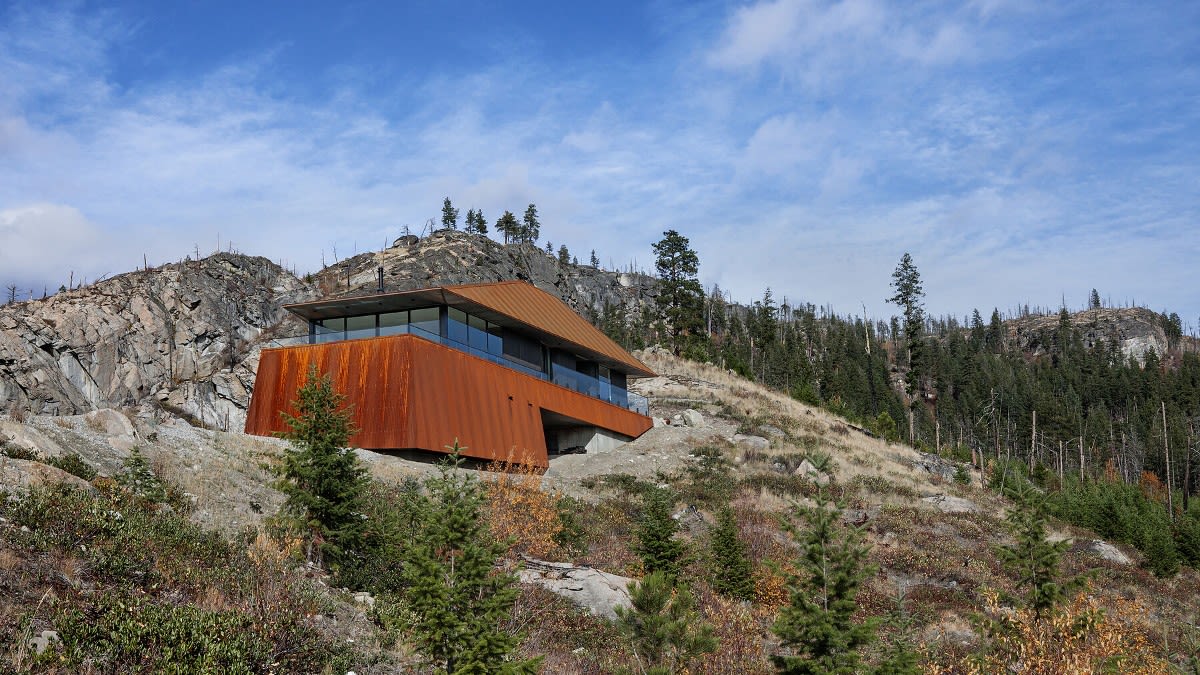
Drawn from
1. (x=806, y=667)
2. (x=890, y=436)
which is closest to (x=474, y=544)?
(x=806, y=667)

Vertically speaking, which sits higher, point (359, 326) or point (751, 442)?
point (359, 326)

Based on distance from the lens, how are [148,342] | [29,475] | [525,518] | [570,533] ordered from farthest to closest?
[148,342], [570,533], [525,518], [29,475]

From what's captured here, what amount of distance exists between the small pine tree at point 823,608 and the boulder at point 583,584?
497 cm

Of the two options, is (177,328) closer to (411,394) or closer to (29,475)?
(411,394)

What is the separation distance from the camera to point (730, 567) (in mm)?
18641

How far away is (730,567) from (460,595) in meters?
10.6

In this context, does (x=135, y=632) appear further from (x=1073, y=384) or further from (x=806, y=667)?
(x=1073, y=384)

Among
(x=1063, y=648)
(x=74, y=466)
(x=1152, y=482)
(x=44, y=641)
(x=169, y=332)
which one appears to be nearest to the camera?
(x=44, y=641)

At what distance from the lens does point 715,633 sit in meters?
13.1

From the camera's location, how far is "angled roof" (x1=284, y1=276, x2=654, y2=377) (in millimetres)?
29875

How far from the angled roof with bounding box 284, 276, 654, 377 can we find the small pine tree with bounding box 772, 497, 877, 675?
64.5 ft

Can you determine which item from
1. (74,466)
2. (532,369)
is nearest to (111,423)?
(74,466)

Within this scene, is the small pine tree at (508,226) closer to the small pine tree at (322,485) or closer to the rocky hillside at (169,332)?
the rocky hillside at (169,332)

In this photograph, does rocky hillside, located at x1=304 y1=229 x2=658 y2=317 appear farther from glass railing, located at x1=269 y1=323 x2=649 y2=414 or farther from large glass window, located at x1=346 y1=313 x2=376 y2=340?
large glass window, located at x1=346 y1=313 x2=376 y2=340
